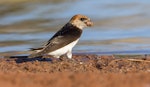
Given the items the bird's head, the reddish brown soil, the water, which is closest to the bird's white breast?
the reddish brown soil

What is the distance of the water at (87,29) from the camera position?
1320 cm

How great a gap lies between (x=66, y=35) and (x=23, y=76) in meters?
Result: 3.99

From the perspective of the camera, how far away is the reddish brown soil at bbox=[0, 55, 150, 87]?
6230 millimetres

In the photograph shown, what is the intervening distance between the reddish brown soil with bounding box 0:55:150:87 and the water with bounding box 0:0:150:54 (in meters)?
1.96

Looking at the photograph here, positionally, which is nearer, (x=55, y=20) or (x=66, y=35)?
(x=66, y=35)

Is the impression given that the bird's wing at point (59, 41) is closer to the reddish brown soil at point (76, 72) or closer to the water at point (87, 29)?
the reddish brown soil at point (76, 72)

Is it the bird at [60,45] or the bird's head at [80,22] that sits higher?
the bird's head at [80,22]

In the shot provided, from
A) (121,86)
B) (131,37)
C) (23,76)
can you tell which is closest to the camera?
(121,86)

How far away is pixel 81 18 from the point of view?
11.3 metres

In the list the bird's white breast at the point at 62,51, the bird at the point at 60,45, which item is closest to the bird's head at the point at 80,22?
the bird at the point at 60,45

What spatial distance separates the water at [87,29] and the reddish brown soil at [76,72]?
1965 millimetres

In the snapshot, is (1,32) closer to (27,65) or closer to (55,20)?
(55,20)

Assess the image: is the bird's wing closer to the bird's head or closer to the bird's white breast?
the bird's white breast

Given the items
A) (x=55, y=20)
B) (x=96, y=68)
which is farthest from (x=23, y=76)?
(x=55, y=20)
